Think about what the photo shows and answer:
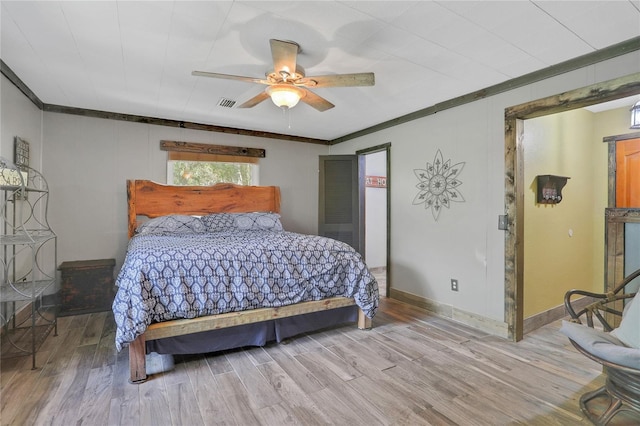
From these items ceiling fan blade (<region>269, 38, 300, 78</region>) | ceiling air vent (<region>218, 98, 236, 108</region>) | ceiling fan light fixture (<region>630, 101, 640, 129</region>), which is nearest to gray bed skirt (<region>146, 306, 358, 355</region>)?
ceiling fan blade (<region>269, 38, 300, 78</region>)

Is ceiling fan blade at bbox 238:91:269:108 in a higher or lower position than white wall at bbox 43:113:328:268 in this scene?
higher

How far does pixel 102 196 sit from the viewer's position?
401 centimetres

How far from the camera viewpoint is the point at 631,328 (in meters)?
1.85

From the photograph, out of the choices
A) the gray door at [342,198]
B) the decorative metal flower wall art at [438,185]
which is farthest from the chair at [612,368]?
the gray door at [342,198]

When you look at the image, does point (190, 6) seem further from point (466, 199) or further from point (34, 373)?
point (466, 199)

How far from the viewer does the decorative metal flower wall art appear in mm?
3473

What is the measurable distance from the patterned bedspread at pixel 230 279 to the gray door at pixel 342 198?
70.3 inches

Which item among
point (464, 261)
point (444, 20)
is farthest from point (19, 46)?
point (464, 261)

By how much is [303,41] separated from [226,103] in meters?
1.71

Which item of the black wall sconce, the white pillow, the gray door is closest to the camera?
the white pillow

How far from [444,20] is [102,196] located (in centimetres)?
420

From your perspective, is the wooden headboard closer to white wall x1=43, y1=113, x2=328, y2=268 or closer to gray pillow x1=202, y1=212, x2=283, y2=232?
white wall x1=43, y1=113, x2=328, y2=268

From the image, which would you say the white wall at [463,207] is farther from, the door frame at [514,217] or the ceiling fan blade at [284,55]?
the ceiling fan blade at [284,55]

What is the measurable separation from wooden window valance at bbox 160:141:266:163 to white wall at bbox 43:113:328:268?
0.30ft
